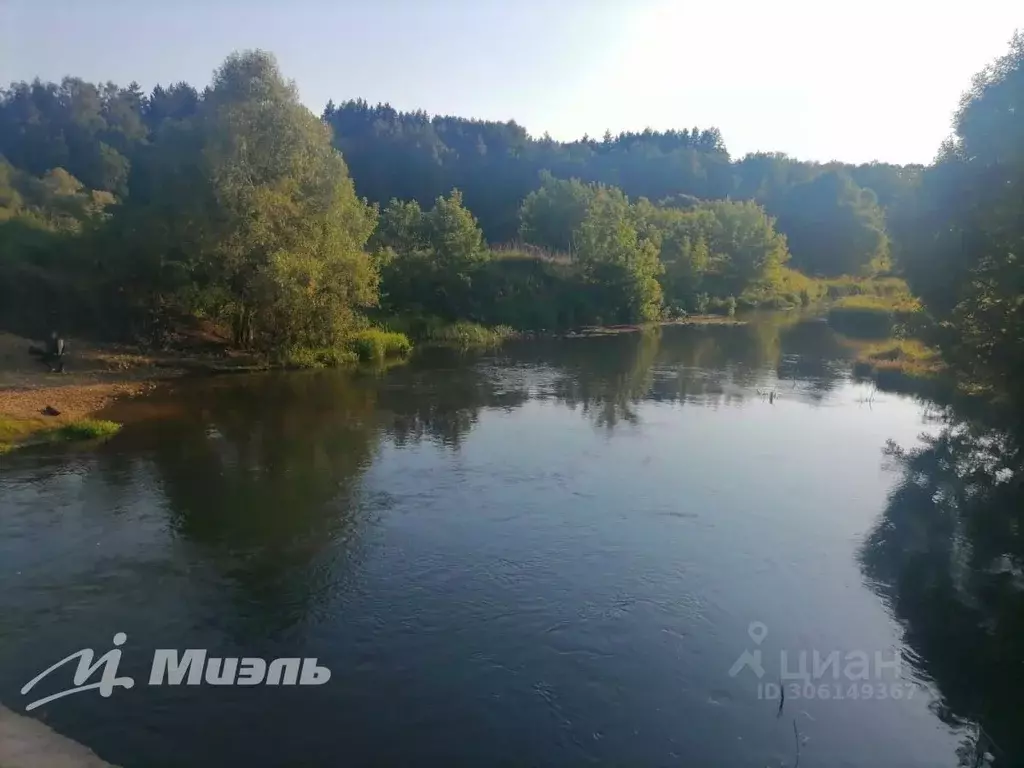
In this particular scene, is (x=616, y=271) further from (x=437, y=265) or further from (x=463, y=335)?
(x=463, y=335)

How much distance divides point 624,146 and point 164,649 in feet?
548

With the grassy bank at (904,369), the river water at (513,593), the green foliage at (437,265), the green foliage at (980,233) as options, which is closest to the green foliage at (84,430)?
the river water at (513,593)

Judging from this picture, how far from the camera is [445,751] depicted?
392 inches

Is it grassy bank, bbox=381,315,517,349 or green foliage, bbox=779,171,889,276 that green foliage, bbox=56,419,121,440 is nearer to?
grassy bank, bbox=381,315,517,349

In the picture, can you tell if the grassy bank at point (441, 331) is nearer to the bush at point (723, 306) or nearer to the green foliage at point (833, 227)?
the bush at point (723, 306)

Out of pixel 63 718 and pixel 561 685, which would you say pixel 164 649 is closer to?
pixel 63 718

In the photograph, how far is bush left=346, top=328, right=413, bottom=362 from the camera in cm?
4172

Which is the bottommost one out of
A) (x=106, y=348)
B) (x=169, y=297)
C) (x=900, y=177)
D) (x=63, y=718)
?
(x=63, y=718)

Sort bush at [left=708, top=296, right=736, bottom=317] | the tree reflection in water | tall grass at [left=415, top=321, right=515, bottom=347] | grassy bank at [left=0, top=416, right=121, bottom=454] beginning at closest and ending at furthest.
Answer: the tree reflection in water → grassy bank at [left=0, top=416, right=121, bottom=454] → tall grass at [left=415, top=321, right=515, bottom=347] → bush at [left=708, top=296, right=736, bottom=317]

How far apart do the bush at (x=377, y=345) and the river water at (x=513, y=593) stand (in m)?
15.1

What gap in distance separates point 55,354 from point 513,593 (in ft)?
87.9

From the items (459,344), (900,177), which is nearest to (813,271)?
(459,344)

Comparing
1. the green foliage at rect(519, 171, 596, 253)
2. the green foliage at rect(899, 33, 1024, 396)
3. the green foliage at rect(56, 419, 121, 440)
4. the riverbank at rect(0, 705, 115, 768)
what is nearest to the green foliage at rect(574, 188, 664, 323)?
the green foliage at rect(519, 171, 596, 253)

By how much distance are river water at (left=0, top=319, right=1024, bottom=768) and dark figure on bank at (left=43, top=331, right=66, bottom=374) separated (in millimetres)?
8106
